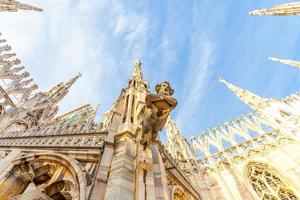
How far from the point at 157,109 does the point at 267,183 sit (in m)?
9.16

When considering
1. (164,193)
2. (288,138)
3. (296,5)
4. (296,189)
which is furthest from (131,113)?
(296,5)

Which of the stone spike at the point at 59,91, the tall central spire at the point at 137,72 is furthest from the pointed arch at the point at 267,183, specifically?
the stone spike at the point at 59,91

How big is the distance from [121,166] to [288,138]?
1105 centimetres

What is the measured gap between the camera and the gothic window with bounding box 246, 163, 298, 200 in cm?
1021

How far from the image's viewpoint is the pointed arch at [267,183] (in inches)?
402

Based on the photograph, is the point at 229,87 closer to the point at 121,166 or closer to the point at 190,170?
the point at 190,170

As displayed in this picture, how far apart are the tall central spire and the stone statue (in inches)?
145

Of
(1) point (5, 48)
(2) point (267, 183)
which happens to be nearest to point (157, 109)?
(2) point (267, 183)

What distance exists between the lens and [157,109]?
437 cm

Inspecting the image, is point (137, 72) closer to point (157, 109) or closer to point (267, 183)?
point (157, 109)

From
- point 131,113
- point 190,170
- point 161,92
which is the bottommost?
point 161,92

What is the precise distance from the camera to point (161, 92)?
4395 mm

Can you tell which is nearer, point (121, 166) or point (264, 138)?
point (121, 166)

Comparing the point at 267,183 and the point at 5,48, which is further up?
the point at 5,48
